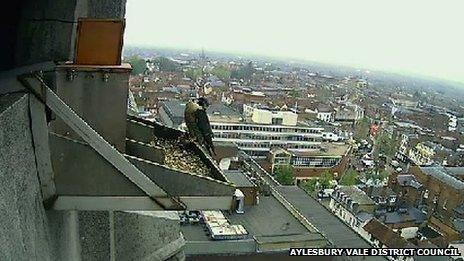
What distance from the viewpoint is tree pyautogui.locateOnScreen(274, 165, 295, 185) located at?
76.8ft

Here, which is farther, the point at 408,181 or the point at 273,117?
the point at 273,117

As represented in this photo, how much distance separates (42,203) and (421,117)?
62712mm

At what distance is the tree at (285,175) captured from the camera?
76.8ft

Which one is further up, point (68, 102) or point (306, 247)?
point (68, 102)

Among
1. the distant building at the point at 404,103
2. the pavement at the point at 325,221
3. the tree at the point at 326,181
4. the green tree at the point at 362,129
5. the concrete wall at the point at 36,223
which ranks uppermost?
the concrete wall at the point at 36,223

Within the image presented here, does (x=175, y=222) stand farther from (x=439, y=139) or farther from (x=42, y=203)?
(x=439, y=139)

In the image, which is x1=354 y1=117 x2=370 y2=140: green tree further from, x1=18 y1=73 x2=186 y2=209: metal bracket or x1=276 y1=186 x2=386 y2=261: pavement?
x1=18 y1=73 x2=186 y2=209: metal bracket

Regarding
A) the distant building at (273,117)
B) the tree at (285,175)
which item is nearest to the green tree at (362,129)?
the distant building at (273,117)

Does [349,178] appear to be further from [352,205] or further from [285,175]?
[352,205]

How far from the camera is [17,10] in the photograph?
6.35 ft

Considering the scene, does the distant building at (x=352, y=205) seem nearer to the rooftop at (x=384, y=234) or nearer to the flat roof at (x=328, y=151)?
the rooftop at (x=384, y=234)

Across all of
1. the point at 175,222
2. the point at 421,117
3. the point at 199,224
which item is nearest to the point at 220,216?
the point at 199,224

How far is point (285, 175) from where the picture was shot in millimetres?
23766

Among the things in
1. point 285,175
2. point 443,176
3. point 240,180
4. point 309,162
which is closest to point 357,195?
point 285,175
